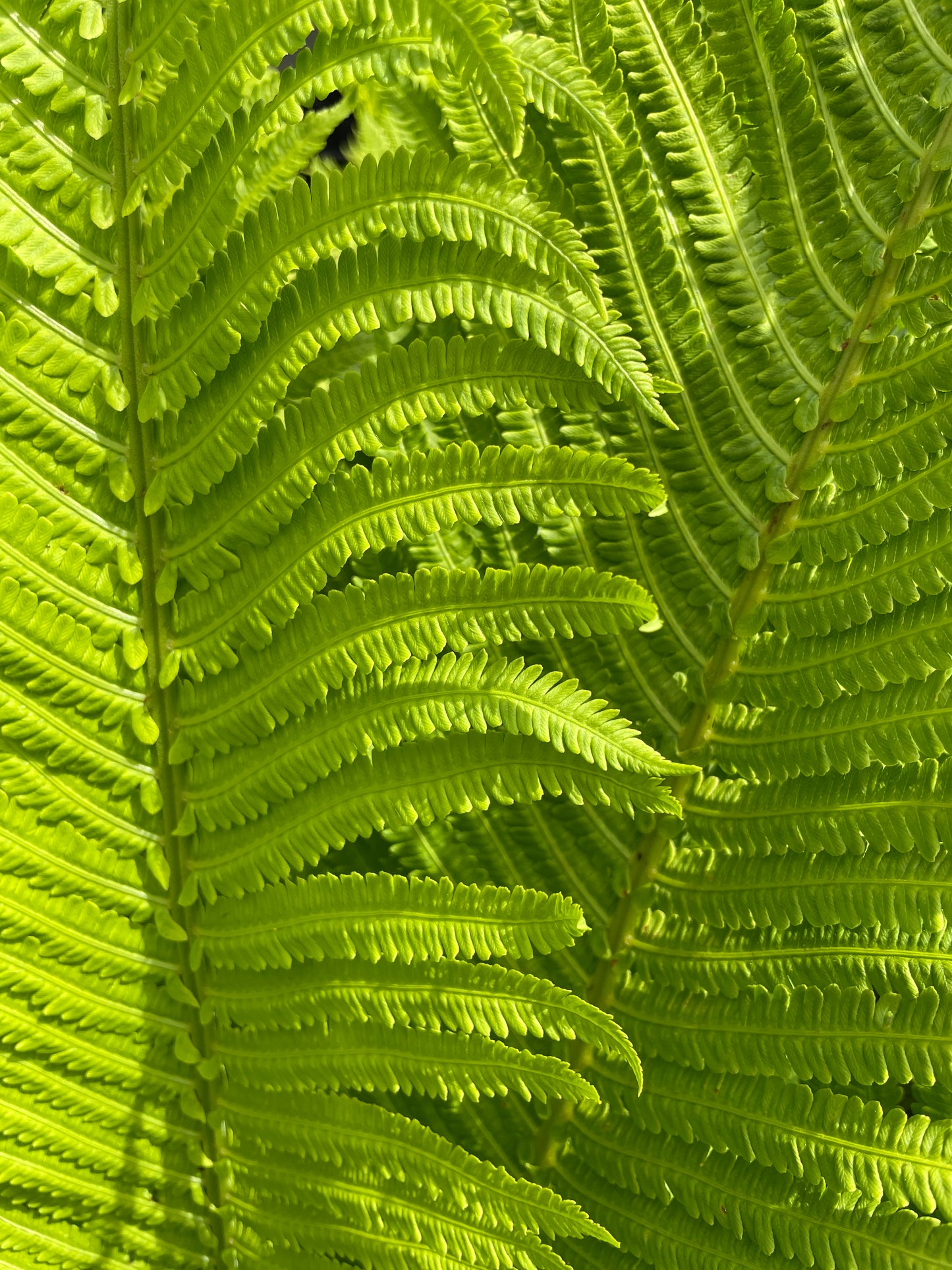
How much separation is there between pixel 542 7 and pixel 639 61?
0.10m

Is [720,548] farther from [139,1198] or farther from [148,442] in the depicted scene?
[139,1198]

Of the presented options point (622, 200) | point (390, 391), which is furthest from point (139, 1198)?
point (622, 200)

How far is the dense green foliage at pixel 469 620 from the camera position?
0.87m

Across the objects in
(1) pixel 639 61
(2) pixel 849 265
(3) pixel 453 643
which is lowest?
(3) pixel 453 643

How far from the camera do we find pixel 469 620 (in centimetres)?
93

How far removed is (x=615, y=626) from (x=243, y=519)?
1.12 ft

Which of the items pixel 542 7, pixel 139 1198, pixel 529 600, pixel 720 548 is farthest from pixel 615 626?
pixel 139 1198

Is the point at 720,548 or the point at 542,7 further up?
the point at 542,7

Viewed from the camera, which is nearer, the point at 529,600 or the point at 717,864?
the point at 529,600

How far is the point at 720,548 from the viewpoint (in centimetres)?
106

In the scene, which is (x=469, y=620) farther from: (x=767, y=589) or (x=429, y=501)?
(x=767, y=589)

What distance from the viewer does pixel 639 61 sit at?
96cm

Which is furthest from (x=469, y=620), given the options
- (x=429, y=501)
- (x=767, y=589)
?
→ (x=767, y=589)

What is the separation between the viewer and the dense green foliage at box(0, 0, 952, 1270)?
2.85 feet
